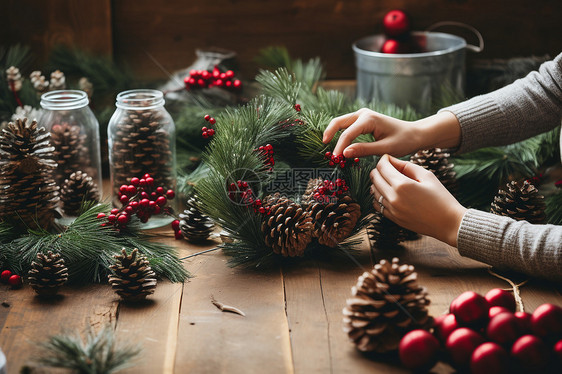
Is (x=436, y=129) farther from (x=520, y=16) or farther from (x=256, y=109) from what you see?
(x=520, y=16)

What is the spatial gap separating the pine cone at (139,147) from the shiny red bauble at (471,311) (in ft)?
2.15

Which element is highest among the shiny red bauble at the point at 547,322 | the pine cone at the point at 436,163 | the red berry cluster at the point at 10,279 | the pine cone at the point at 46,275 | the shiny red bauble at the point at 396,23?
the shiny red bauble at the point at 396,23

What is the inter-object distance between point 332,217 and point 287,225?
8 cm

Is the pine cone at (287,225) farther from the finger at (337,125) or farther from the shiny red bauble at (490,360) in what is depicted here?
the shiny red bauble at (490,360)

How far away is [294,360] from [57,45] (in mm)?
1176

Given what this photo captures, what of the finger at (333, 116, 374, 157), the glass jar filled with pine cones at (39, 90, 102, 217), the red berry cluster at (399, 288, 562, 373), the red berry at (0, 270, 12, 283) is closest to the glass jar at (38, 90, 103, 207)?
the glass jar filled with pine cones at (39, 90, 102, 217)

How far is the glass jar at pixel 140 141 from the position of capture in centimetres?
122

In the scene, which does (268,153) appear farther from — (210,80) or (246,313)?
(210,80)

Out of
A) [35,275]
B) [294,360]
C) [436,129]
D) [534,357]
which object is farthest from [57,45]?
[534,357]

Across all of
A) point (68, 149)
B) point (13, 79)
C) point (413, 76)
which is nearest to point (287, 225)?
point (68, 149)

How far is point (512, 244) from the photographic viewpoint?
0.95 m

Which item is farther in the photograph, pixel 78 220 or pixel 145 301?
pixel 78 220

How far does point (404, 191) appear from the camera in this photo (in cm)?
100

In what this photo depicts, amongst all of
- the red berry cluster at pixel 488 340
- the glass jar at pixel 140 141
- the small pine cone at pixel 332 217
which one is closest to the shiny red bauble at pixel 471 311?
the red berry cluster at pixel 488 340
